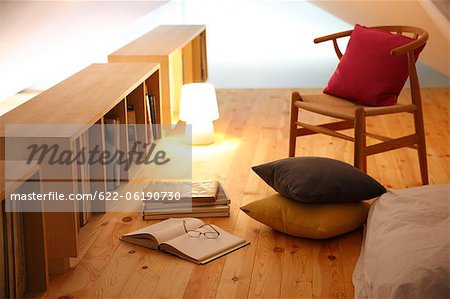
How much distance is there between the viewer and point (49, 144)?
2441mm

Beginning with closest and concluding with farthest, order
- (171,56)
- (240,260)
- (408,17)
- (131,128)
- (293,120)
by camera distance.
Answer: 1. (240,260)
2. (293,120)
3. (131,128)
4. (171,56)
5. (408,17)

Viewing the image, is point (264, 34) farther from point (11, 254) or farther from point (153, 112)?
point (11, 254)

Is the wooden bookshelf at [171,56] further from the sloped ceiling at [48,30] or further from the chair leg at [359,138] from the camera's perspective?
the chair leg at [359,138]

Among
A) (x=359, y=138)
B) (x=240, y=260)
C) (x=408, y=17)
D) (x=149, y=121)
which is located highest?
(x=408, y=17)

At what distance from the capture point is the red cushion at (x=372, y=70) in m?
3.46

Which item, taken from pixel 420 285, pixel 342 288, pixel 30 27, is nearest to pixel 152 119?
pixel 30 27

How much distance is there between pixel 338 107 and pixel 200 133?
1.07 m

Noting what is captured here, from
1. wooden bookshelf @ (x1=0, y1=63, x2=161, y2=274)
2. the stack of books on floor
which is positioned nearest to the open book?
the stack of books on floor

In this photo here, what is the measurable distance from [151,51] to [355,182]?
6.56 feet

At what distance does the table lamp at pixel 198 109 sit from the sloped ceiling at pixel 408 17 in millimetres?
1393

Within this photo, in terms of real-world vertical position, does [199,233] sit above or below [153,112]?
below

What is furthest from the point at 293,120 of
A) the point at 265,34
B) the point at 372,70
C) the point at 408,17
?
the point at 265,34

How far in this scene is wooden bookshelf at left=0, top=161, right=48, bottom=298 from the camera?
7.16 ft

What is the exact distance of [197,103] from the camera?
420cm
